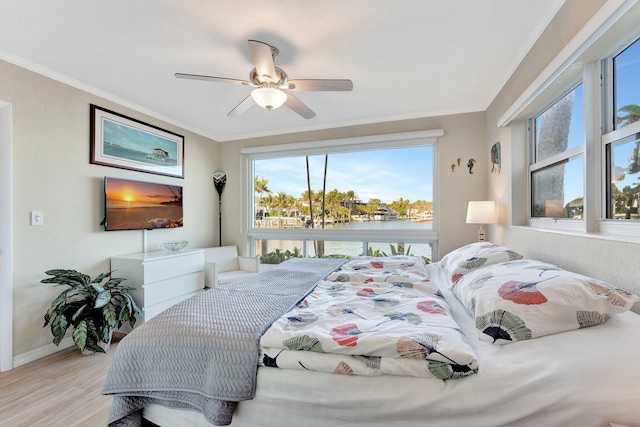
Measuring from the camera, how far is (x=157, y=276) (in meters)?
2.77

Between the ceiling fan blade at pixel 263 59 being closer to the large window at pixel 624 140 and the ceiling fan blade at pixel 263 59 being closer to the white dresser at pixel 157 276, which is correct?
the large window at pixel 624 140

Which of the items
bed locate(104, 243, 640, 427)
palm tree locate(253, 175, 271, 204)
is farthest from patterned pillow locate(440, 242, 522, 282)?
palm tree locate(253, 175, 271, 204)

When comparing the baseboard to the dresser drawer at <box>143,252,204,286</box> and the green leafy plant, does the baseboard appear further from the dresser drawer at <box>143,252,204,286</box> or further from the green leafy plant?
the green leafy plant

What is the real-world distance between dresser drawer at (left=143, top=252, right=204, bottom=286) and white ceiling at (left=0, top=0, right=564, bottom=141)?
1736 mm

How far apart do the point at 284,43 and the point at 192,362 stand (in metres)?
2.02

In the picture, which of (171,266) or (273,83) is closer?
(273,83)

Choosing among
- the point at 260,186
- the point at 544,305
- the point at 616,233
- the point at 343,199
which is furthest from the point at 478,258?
the point at 260,186

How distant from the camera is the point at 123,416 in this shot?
1114 mm

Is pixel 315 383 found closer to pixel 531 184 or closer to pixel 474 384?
pixel 474 384

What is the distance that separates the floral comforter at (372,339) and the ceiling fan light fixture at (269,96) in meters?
1.46

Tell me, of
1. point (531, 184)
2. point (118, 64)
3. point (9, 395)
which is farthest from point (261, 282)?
point (531, 184)

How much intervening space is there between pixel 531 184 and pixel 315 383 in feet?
7.97

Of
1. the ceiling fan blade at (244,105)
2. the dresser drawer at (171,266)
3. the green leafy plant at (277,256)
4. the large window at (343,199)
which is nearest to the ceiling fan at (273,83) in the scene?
the ceiling fan blade at (244,105)

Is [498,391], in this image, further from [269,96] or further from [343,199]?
[343,199]
